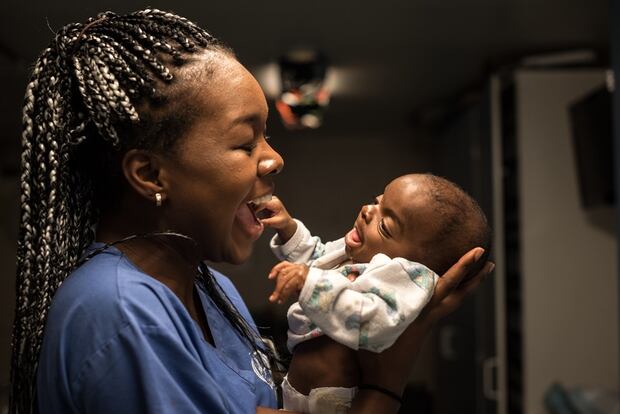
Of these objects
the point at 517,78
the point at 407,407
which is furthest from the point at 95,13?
the point at 517,78

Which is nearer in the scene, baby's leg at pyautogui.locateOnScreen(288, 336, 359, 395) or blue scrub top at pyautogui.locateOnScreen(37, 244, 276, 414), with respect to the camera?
blue scrub top at pyautogui.locateOnScreen(37, 244, 276, 414)

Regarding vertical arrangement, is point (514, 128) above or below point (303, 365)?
above

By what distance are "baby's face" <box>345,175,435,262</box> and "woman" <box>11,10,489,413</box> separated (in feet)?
0.19

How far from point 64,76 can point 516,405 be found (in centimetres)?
231

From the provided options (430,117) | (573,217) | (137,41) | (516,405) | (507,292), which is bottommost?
(516,405)

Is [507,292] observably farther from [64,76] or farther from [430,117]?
[64,76]

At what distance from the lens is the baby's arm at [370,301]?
710 mm

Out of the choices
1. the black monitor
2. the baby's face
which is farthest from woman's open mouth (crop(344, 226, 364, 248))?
the black monitor

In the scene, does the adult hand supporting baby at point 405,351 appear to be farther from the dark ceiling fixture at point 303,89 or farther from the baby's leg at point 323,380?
the dark ceiling fixture at point 303,89

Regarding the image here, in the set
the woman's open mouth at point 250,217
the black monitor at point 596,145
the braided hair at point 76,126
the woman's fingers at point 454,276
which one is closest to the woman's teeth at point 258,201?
A: the woman's open mouth at point 250,217

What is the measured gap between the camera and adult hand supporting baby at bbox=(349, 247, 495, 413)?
2.39 ft

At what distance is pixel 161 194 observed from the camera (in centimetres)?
68

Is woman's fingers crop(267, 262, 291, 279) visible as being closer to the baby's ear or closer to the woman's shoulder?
the woman's shoulder

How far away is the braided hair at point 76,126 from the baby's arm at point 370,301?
22 centimetres
